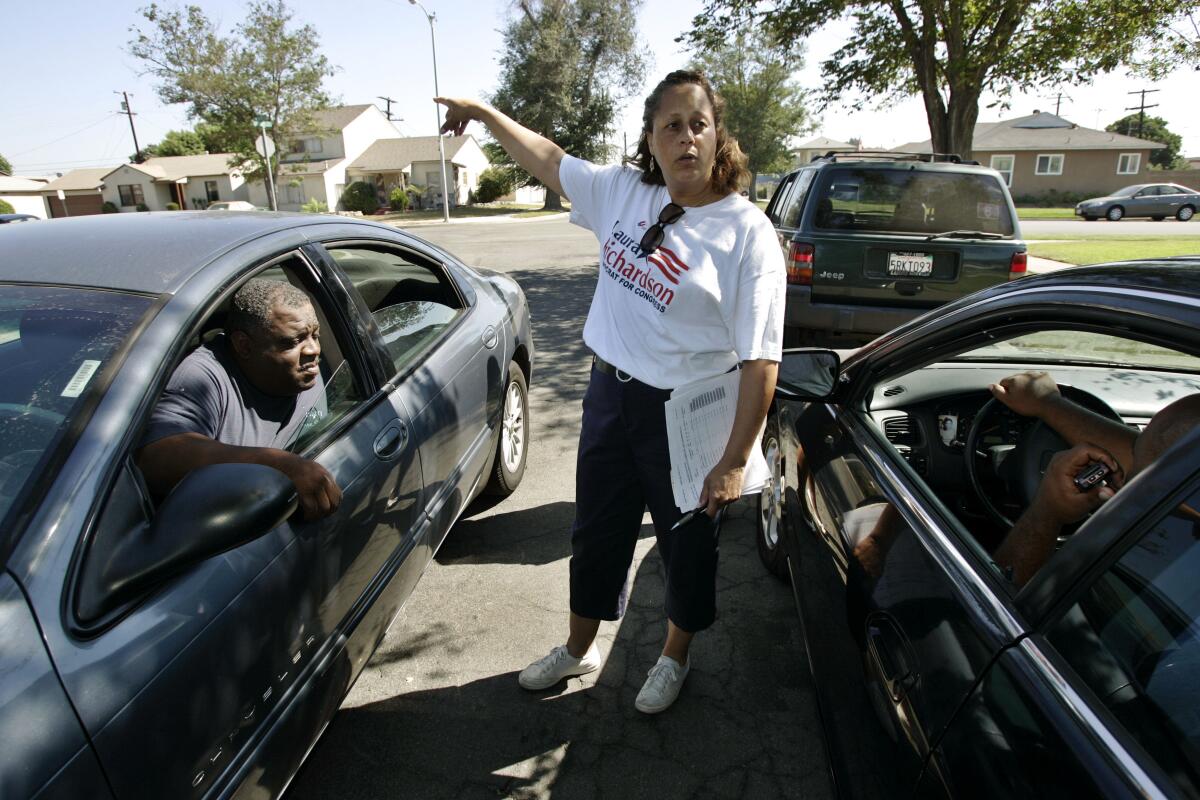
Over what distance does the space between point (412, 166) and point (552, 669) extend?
189ft

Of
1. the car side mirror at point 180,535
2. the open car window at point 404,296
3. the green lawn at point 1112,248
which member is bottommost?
the green lawn at point 1112,248

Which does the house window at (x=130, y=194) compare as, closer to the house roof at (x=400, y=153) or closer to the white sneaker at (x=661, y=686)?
the house roof at (x=400, y=153)

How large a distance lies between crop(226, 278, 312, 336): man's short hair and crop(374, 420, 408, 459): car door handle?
18.7 inches

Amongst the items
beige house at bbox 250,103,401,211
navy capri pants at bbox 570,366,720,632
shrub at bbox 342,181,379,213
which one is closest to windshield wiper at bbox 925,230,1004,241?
navy capri pants at bbox 570,366,720,632

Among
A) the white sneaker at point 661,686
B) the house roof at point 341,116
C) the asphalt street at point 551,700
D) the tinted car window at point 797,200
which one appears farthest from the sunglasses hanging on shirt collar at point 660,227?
the house roof at point 341,116

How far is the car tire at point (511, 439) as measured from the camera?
373 cm

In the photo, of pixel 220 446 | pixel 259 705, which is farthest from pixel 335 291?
pixel 259 705

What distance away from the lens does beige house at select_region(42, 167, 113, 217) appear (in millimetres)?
62906

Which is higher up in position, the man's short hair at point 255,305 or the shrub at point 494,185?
the shrub at point 494,185

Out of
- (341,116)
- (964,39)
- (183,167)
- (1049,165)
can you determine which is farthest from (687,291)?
(183,167)

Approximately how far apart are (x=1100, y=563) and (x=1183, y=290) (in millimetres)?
483

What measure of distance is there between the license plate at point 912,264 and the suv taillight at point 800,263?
63 centimetres

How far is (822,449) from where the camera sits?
2355 mm

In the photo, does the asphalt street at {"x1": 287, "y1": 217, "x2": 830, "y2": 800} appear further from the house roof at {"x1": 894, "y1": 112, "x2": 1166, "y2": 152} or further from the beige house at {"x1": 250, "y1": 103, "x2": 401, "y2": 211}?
the house roof at {"x1": 894, "y1": 112, "x2": 1166, "y2": 152}
